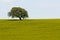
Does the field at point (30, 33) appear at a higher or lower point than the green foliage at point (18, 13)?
lower

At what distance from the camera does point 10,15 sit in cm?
5494

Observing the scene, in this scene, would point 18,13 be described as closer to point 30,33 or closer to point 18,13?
point 18,13

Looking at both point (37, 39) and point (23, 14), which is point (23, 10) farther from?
point (37, 39)

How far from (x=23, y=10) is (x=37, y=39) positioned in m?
43.7

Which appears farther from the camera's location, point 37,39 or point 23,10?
point 23,10

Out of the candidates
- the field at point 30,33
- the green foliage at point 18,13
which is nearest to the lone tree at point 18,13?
the green foliage at point 18,13

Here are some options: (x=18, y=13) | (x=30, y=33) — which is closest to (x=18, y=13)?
(x=18, y=13)

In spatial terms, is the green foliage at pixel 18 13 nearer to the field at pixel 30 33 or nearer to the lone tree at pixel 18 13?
the lone tree at pixel 18 13

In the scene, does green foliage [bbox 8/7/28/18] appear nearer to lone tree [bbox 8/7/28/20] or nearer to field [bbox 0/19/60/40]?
lone tree [bbox 8/7/28/20]

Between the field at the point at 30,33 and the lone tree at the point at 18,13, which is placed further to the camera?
the lone tree at the point at 18,13

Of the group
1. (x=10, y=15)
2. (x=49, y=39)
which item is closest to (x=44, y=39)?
(x=49, y=39)

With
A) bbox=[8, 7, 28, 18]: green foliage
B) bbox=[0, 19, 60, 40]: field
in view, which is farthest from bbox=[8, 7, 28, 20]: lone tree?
bbox=[0, 19, 60, 40]: field

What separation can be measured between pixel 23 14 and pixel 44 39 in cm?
4274

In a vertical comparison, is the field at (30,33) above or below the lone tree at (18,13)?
below
